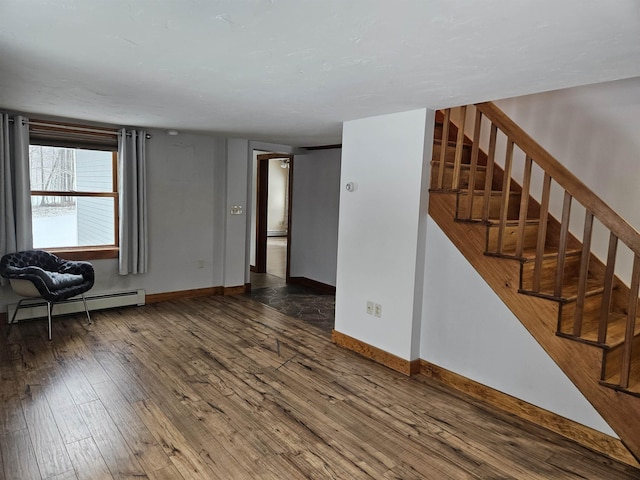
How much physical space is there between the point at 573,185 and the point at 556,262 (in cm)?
72

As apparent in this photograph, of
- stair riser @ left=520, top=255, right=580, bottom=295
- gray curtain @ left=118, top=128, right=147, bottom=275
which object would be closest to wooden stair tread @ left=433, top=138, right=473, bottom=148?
stair riser @ left=520, top=255, right=580, bottom=295

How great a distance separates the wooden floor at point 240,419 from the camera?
84.8 inches

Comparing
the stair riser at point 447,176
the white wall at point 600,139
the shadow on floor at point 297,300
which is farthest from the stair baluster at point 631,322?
the shadow on floor at point 297,300

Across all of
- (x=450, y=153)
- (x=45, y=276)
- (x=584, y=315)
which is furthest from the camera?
(x=45, y=276)

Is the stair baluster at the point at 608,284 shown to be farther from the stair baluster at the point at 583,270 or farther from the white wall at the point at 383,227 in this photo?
the white wall at the point at 383,227

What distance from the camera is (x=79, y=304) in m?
4.54

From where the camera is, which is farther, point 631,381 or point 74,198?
point 74,198

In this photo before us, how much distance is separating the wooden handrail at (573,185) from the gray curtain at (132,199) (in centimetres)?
366

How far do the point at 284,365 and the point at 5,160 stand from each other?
3.31 meters

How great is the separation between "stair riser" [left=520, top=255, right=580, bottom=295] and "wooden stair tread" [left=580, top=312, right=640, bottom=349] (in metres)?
0.33

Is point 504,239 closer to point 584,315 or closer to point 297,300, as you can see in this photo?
point 584,315

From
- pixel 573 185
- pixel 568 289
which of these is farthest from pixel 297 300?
pixel 573 185

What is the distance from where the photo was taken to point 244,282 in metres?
5.79

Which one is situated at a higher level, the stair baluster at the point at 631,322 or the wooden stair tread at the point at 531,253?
the wooden stair tread at the point at 531,253
